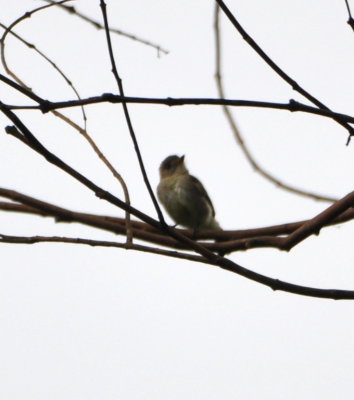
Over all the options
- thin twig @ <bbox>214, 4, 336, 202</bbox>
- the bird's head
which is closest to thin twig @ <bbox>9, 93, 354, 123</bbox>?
thin twig @ <bbox>214, 4, 336, 202</bbox>

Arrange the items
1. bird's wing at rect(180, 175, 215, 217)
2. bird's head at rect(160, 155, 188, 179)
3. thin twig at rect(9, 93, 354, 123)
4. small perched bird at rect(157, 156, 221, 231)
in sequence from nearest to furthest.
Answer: thin twig at rect(9, 93, 354, 123) < small perched bird at rect(157, 156, 221, 231) < bird's wing at rect(180, 175, 215, 217) < bird's head at rect(160, 155, 188, 179)

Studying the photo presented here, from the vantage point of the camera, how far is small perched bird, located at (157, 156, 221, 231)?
7.51 m

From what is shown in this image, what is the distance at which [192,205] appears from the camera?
7516 mm

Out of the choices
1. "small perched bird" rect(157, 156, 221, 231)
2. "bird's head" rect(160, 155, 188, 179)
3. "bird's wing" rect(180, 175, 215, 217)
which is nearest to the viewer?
"small perched bird" rect(157, 156, 221, 231)

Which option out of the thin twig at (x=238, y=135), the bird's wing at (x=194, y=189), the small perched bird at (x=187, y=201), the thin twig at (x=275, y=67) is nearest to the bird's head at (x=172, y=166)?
the small perched bird at (x=187, y=201)

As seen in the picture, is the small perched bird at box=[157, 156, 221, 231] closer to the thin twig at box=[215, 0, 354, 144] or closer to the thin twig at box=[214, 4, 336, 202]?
the thin twig at box=[214, 4, 336, 202]

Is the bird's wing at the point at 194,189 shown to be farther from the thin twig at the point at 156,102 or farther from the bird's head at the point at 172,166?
the thin twig at the point at 156,102

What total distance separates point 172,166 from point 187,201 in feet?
2.96

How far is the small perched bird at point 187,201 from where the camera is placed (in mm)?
7512

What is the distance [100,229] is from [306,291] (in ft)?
3.08

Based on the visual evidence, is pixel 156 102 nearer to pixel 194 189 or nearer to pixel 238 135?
pixel 238 135

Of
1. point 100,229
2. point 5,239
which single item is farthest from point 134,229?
point 5,239

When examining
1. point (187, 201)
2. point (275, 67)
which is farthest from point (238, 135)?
point (187, 201)

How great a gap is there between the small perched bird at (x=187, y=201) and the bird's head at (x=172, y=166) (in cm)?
17
